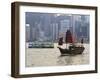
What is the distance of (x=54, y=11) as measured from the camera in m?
2.05

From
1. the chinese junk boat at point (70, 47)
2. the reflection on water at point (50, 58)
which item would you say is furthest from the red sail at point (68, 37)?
the reflection on water at point (50, 58)

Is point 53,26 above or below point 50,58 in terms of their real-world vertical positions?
above

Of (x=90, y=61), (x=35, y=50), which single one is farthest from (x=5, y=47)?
(x=90, y=61)

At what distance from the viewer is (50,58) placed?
6.72ft

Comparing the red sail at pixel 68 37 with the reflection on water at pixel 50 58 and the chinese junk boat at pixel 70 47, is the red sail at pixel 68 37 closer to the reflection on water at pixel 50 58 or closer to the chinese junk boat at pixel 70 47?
the chinese junk boat at pixel 70 47

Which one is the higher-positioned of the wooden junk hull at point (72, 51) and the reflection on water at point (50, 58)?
the wooden junk hull at point (72, 51)

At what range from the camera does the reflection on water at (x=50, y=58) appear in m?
1.98

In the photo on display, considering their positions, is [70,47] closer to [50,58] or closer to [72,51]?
[72,51]

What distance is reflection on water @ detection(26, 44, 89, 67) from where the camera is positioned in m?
1.98

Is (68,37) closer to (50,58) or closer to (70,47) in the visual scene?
(70,47)

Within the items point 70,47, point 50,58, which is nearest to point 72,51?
point 70,47

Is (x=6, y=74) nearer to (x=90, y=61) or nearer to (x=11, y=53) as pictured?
(x=11, y=53)

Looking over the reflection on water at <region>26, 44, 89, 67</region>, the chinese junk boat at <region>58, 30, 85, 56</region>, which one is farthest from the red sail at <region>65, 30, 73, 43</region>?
the reflection on water at <region>26, 44, 89, 67</region>

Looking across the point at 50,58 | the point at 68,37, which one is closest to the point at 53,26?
the point at 68,37
